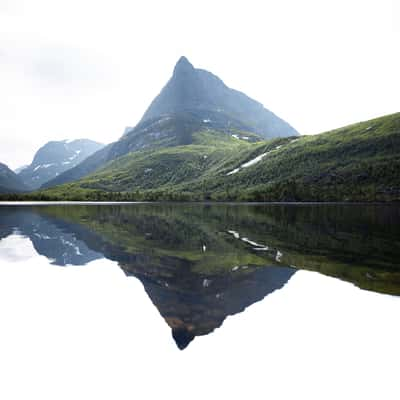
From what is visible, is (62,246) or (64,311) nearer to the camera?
(64,311)

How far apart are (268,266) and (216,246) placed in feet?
30.4

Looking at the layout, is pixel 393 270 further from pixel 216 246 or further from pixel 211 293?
pixel 216 246

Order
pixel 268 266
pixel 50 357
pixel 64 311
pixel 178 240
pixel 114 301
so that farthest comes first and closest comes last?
pixel 178 240
pixel 268 266
pixel 114 301
pixel 64 311
pixel 50 357

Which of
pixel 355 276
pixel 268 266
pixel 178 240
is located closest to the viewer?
pixel 355 276

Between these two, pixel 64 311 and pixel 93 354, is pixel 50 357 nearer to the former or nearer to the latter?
pixel 93 354

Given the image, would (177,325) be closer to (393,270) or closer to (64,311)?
(64,311)

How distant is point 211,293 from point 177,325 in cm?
424

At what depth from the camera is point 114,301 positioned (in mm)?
17156

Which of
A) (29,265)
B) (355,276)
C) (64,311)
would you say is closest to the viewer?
(64,311)

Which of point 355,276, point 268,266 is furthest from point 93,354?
point 355,276

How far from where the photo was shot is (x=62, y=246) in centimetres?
3381

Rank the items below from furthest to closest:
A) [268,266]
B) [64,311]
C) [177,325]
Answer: [268,266]
[64,311]
[177,325]

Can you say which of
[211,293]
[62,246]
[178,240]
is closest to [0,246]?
[62,246]

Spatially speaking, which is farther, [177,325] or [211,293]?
[211,293]
